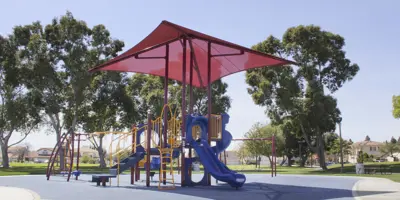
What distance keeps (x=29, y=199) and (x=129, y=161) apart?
20.6 ft

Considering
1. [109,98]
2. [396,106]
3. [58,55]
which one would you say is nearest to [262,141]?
[396,106]

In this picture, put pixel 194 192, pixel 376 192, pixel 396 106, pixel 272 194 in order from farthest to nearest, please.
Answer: pixel 396 106 < pixel 194 192 < pixel 376 192 < pixel 272 194

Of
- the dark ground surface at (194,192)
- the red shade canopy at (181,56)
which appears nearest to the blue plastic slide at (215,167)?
the dark ground surface at (194,192)

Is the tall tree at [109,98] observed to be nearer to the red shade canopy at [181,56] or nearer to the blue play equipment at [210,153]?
the red shade canopy at [181,56]

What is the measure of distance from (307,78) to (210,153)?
25.0m

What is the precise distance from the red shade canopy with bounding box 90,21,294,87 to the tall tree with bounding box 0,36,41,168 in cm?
2127

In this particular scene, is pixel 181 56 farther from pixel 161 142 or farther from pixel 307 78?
pixel 307 78

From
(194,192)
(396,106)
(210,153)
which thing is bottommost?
(194,192)

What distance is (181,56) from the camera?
2011 cm

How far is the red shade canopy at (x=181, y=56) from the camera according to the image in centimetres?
1612

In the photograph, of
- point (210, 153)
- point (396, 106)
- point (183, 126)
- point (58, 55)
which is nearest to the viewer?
point (210, 153)

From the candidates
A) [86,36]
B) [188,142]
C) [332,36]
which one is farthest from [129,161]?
[332,36]

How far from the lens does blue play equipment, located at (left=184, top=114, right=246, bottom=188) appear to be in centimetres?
1437

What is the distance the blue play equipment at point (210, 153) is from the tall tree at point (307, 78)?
20.5m
